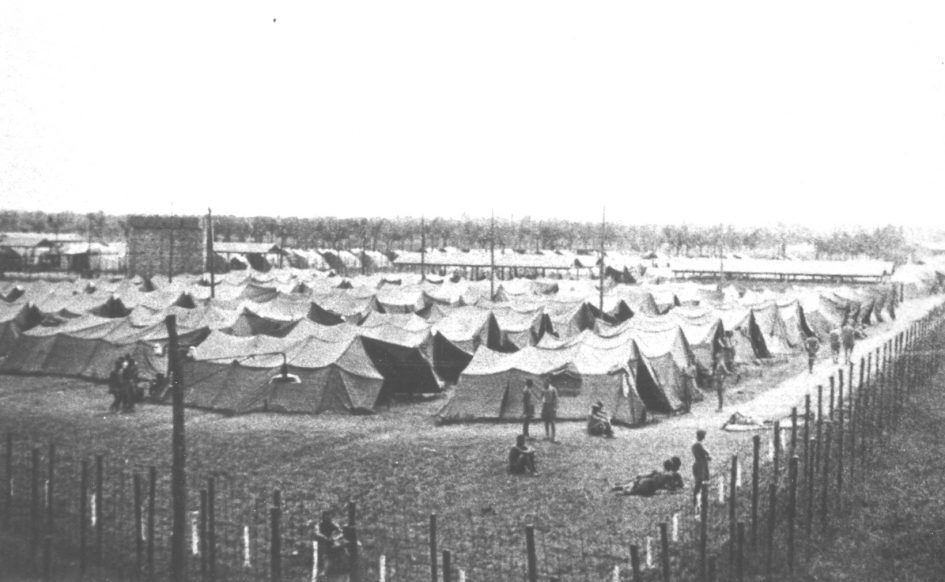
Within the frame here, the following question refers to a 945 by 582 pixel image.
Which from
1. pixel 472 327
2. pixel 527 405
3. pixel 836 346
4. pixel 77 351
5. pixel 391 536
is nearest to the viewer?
pixel 391 536

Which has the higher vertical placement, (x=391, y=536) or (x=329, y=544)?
(x=329, y=544)

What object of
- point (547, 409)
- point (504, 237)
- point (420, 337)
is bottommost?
point (547, 409)

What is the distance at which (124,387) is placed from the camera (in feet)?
85.0

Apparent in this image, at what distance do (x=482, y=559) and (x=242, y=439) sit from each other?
34.4ft


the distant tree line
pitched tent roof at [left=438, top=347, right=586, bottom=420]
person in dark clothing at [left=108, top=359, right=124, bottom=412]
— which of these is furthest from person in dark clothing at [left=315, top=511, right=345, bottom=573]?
the distant tree line

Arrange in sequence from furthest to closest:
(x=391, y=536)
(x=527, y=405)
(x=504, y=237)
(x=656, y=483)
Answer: (x=504, y=237), (x=527, y=405), (x=656, y=483), (x=391, y=536)

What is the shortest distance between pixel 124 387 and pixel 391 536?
14649 millimetres

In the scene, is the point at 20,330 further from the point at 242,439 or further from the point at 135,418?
the point at 242,439

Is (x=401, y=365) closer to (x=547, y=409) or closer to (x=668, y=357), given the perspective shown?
(x=547, y=409)

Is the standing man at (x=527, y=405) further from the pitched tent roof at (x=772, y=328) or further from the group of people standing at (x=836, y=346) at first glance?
the pitched tent roof at (x=772, y=328)

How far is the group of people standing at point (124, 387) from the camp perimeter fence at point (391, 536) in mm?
7303

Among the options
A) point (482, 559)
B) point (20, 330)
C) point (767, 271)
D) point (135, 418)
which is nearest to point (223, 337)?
point (135, 418)

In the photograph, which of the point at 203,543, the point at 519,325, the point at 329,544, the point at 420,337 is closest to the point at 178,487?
Result: the point at 203,543

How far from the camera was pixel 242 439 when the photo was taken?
22062 mm
